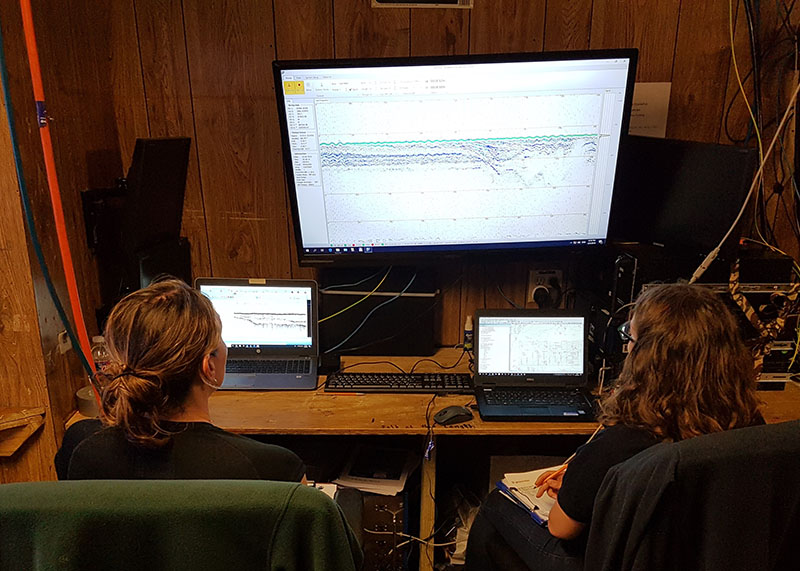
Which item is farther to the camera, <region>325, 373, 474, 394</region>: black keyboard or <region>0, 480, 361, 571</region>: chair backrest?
<region>325, 373, 474, 394</region>: black keyboard

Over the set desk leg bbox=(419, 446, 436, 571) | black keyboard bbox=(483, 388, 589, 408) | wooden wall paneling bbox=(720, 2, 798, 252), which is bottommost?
desk leg bbox=(419, 446, 436, 571)

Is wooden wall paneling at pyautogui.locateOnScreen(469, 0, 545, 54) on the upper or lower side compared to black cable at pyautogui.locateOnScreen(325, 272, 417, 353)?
upper

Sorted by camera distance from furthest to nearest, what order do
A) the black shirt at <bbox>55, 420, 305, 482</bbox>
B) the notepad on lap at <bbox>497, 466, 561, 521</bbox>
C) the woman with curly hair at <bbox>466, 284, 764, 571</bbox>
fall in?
the notepad on lap at <bbox>497, 466, 561, 521</bbox> → the woman with curly hair at <bbox>466, 284, 764, 571</bbox> → the black shirt at <bbox>55, 420, 305, 482</bbox>

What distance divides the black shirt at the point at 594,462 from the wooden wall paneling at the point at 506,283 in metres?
0.88

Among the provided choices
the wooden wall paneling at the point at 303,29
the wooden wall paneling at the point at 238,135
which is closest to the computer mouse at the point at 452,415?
the wooden wall paneling at the point at 238,135

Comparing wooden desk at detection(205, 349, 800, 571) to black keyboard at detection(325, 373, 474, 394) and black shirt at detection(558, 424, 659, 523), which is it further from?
black shirt at detection(558, 424, 659, 523)

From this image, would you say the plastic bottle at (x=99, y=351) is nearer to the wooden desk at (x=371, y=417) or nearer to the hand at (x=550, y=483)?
the wooden desk at (x=371, y=417)

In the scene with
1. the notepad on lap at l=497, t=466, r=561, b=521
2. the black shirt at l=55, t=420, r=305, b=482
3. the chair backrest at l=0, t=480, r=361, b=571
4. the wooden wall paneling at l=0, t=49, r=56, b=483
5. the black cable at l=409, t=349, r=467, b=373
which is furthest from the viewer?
the black cable at l=409, t=349, r=467, b=373

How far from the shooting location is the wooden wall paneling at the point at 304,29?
1.88 m

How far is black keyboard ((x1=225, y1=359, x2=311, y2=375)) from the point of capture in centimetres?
192

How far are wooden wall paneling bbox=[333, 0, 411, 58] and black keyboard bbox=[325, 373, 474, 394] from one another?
3.19 ft

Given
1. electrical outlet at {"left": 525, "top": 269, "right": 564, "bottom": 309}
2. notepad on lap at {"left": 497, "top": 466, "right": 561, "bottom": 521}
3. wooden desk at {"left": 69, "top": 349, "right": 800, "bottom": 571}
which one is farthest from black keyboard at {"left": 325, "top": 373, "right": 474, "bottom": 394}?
electrical outlet at {"left": 525, "top": 269, "right": 564, "bottom": 309}

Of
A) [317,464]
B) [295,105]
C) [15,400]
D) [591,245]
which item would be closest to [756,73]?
[591,245]

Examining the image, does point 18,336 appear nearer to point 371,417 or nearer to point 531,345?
point 371,417
